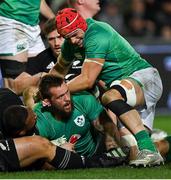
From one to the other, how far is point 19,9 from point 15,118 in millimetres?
2906

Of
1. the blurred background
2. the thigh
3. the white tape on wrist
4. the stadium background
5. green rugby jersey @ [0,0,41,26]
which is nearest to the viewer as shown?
the stadium background

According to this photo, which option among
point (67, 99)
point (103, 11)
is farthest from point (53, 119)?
point (103, 11)

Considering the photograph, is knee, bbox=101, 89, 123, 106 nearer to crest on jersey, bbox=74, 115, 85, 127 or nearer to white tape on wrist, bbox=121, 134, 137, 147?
crest on jersey, bbox=74, 115, 85, 127

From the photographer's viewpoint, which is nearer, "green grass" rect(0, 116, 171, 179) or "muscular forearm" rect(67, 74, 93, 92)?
"green grass" rect(0, 116, 171, 179)

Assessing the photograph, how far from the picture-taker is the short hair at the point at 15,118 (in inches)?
330

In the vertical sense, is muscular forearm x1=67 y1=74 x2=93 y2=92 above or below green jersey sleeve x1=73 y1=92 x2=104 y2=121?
→ above

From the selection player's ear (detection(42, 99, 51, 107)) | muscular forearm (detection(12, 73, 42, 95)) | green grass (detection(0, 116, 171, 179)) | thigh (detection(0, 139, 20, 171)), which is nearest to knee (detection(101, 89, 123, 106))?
player's ear (detection(42, 99, 51, 107))

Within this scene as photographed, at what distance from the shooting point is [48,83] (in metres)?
8.78

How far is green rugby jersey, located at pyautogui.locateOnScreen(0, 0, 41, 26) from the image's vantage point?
36.1ft

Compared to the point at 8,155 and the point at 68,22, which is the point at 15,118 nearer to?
the point at 8,155

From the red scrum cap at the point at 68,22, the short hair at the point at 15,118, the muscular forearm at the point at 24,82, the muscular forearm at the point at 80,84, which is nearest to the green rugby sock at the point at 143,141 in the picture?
the muscular forearm at the point at 80,84

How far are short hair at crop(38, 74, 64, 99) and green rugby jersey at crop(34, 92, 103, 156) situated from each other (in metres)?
0.19

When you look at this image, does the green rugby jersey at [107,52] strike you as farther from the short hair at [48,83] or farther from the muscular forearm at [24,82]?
the muscular forearm at [24,82]

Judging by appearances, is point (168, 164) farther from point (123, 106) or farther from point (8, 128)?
point (8, 128)
